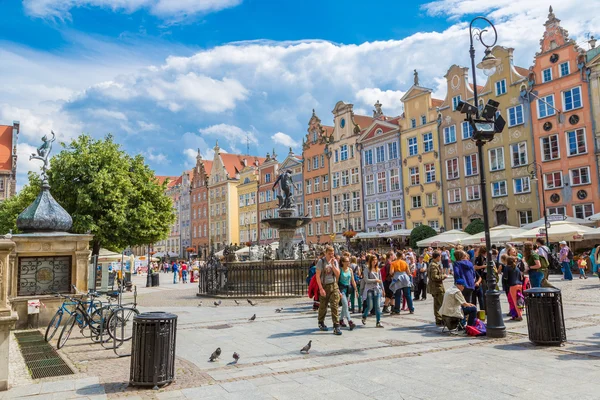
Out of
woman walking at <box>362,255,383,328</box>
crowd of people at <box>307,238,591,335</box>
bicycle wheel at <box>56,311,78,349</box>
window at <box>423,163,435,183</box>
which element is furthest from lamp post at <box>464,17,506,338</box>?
window at <box>423,163,435,183</box>

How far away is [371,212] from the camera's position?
50.4 metres

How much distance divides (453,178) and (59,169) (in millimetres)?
29168

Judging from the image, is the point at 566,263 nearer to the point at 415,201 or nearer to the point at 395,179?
the point at 415,201

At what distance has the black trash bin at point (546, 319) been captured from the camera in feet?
27.2

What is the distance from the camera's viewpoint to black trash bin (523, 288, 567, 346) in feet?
Result: 27.2

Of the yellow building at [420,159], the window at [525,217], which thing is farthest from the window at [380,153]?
the window at [525,217]

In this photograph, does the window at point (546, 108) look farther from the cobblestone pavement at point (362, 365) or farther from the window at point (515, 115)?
the cobblestone pavement at point (362, 365)

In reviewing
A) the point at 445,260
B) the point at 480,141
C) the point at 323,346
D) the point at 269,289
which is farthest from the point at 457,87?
the point at 323,346

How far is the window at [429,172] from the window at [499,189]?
237 inches

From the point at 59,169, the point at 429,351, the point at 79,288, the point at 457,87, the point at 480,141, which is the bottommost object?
the point at 429,351

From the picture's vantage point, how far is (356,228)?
51656mm

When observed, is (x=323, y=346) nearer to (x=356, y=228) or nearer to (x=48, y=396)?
(x=48, y=396)

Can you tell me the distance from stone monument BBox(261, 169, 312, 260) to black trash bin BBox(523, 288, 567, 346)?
13.6 meters

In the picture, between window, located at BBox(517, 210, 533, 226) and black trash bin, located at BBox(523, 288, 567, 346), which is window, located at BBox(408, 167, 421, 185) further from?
black trash bin, located at BBox(523, 288, 567, 346)
